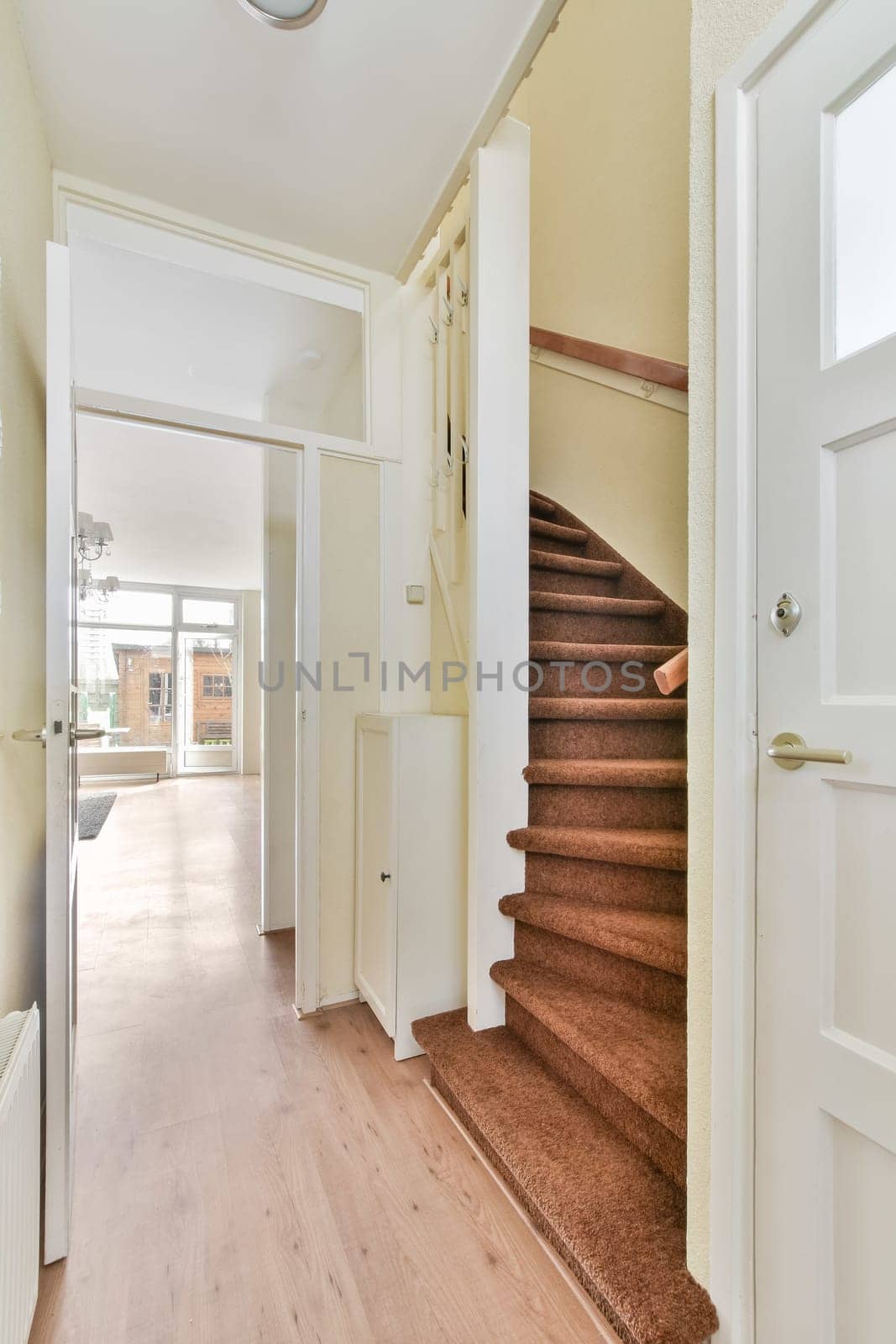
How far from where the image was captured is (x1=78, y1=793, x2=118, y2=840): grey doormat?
16.0ft

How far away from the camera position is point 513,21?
57.5 inches

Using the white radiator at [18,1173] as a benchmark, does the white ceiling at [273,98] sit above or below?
above

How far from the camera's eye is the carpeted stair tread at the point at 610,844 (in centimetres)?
149

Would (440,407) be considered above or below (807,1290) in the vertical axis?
above

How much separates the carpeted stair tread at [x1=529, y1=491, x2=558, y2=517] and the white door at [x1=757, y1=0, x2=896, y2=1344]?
1.93 m

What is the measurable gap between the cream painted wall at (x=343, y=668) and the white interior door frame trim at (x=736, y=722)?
1.52 meters

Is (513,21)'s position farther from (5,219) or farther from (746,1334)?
(746,1334)

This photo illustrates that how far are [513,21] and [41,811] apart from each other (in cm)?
228

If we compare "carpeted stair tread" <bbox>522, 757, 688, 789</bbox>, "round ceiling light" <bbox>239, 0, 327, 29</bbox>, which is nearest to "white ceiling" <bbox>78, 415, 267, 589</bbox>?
"round ceiling light" <bbox>239, 0, 327, 29</bbox>

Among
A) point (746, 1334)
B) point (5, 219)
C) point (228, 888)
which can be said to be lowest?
point (228, 888)

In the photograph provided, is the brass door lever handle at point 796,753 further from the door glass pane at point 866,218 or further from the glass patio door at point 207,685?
the glass patio door at point 207,685

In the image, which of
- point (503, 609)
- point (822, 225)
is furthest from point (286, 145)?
point (822, 225)

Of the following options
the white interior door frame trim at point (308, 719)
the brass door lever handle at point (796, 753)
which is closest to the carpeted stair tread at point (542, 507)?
the white interior door frame trim at point (308, 719)

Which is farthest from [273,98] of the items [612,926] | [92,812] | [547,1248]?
[92,812]
